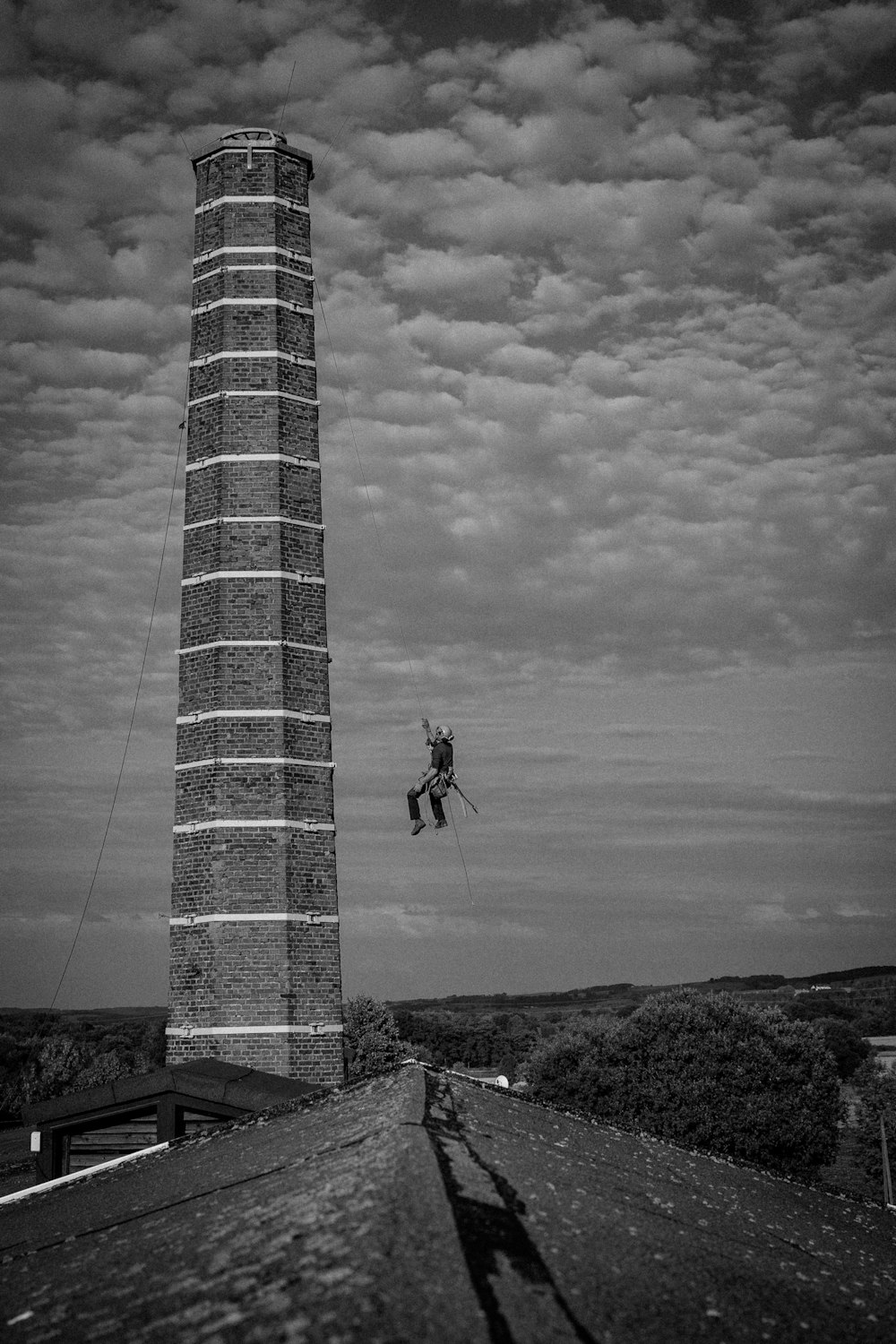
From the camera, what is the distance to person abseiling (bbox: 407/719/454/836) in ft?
69.8

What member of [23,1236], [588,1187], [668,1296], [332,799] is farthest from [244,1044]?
[668,1296]

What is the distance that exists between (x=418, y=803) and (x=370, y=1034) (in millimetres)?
47467

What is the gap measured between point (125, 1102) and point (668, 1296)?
10.8 metres

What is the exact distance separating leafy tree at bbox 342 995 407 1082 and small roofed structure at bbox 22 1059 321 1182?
146 feet

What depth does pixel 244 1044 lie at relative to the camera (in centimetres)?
2105

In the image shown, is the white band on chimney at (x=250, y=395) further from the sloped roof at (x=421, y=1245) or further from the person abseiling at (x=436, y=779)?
the sloped roof at (x=421, y=1245)

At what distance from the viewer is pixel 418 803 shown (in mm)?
21812

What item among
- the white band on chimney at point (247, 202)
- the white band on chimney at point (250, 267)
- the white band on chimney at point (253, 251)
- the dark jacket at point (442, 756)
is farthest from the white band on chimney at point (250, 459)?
the dark jacket at point (442, 756)

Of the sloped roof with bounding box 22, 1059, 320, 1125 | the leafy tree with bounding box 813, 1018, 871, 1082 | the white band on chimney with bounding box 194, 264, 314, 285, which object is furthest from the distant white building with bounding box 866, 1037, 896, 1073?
the sloped roof with bounding box 22, 1059, 320, 1125

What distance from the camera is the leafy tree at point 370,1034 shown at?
62250mm

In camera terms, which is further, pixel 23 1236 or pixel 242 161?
pixel 242 161

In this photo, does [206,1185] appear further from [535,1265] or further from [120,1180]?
[535,1265]

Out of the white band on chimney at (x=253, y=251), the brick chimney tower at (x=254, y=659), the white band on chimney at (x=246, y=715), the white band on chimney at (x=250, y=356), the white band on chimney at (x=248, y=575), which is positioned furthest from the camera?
the white band on chimney at (x=253, y=251)

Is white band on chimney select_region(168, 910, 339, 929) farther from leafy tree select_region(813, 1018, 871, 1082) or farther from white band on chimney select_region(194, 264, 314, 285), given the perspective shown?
leafy tree select_region(813, 1018, 871, 1082)
